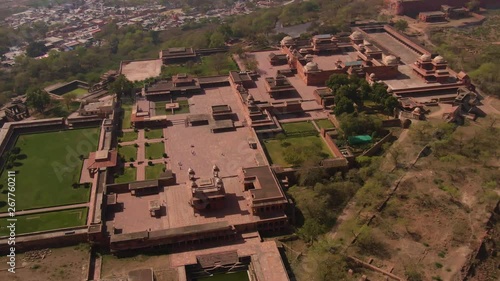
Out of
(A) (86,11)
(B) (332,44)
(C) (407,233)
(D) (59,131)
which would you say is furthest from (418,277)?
(A) (86,11)

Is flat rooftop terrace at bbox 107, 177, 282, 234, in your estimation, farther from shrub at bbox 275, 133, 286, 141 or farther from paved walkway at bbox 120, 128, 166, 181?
shrub at bbox 275, 133, 286, 141

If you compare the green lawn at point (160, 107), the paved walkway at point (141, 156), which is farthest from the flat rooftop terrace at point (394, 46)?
the paved walkway at point (141, 156)

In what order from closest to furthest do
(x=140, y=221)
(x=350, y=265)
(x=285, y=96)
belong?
(x=350, y=265) → (x=140, y=221) → (x=285, y=96)

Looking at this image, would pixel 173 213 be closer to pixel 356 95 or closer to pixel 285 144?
pixel 285 144

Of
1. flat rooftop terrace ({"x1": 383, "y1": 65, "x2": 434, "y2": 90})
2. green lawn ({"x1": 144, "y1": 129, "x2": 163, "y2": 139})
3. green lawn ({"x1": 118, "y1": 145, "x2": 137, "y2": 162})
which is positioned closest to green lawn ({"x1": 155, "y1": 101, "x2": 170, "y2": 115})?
green lawn ({"x1": 144, "y1": 129, "x2": 163, "y2": 139})

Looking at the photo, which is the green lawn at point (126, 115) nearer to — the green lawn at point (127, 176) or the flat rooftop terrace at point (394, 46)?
the green lawn at point (127, 176)

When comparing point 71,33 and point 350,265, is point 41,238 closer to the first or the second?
point 350,265

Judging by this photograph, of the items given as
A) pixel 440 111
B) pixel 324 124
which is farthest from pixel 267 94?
pixel 440 111
